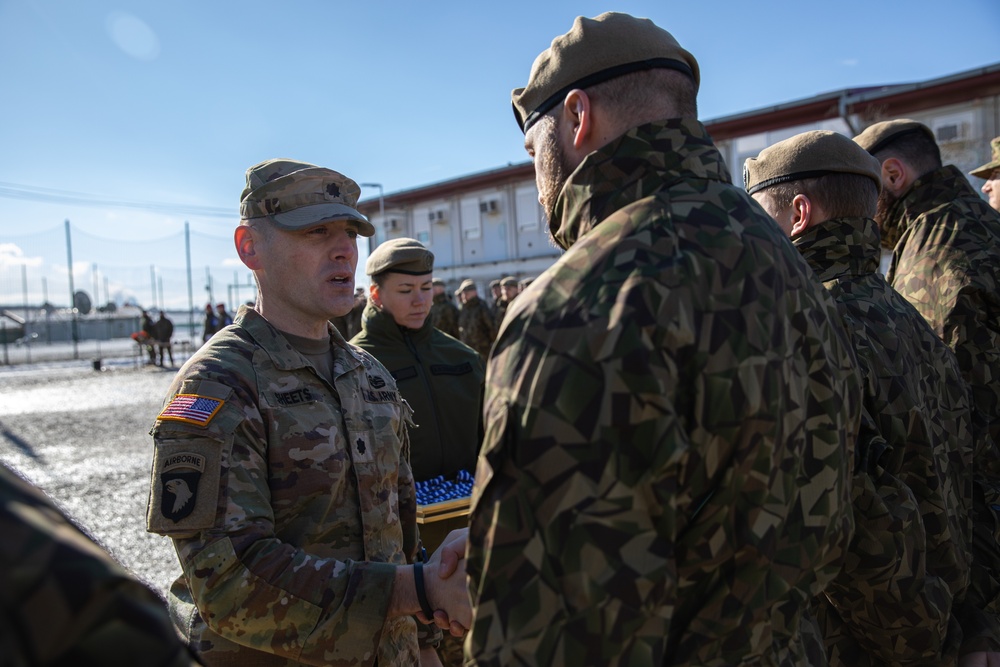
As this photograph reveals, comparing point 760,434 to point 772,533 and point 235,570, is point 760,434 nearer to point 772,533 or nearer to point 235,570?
point 772,533

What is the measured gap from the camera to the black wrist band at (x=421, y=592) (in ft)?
6.13

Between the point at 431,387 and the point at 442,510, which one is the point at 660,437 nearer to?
the point at 442,510

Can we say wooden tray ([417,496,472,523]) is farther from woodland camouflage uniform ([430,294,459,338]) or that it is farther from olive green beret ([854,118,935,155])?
woodland camouflage uniform ([430,294,459,338])

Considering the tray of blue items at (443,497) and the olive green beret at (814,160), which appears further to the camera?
the tray of blue items at (443,497)

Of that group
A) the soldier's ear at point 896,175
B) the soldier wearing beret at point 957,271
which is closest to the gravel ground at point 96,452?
the soldier wearing beret at point 957,271

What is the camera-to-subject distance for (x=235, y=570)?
1792 mm

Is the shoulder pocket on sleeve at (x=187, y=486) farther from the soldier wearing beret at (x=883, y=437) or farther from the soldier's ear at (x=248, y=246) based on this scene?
the soldier wearing beret at (x=883, y=437)

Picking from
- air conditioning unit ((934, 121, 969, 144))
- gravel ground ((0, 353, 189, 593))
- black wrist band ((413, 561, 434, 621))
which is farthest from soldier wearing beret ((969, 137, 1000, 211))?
air conditioning unit ((934, 121, 969, 144))

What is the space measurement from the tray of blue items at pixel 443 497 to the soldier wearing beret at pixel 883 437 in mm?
1773

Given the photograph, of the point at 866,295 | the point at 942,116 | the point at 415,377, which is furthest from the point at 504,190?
the point at 866,295

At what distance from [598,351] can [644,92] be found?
0.61m

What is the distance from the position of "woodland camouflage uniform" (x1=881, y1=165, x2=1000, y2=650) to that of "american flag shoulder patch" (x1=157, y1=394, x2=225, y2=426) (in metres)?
2.67

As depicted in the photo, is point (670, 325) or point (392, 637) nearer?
point (670, 325)

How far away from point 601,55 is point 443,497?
275 centimetres
